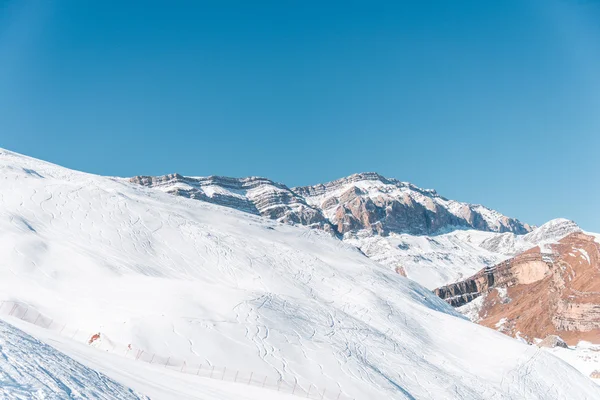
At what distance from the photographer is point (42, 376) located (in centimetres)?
1265

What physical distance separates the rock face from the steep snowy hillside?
127 metres

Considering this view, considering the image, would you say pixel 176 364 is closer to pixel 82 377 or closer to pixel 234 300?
pixel 234 300

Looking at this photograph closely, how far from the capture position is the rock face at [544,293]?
12531 centimetres

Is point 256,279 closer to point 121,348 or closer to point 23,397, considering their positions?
point 121,348

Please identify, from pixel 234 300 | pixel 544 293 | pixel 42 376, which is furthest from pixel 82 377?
pixel 544 293

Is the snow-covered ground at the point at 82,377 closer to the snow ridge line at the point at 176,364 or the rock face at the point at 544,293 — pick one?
the snow ridge line at the point at 176,364

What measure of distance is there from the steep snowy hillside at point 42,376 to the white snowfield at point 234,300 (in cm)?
525

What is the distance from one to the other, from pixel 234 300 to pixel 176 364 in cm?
953

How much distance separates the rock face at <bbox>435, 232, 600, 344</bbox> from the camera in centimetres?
12531

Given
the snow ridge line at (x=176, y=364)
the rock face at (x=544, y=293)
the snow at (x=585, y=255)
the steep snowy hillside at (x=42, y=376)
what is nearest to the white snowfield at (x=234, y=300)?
the snow ridge line at (x=176, y=364)

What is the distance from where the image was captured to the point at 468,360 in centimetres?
4678

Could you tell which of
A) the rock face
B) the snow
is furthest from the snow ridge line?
the snow

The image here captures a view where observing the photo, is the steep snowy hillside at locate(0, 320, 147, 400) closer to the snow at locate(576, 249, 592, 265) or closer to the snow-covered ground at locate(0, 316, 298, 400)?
the snow-covered ground at locate(0, 316, 298, 400)

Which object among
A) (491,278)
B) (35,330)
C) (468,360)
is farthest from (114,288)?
(491,278)
